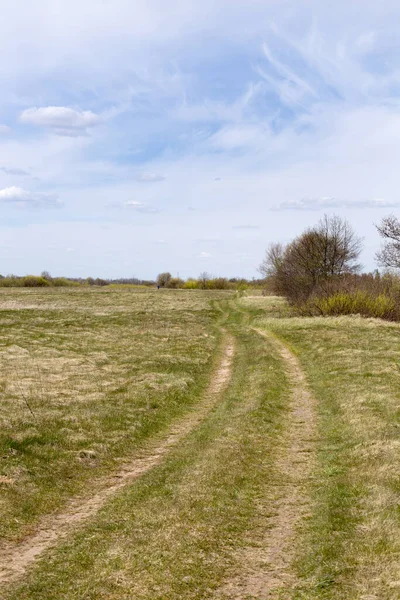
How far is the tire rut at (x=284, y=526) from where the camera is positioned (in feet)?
23.4

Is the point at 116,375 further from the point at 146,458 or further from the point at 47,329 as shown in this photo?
the point at 47,329

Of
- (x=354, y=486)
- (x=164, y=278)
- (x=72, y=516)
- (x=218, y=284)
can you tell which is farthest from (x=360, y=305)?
(x=164, y=278)

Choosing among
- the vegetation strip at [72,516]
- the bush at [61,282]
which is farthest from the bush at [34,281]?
the vegetation strip at [72,516]

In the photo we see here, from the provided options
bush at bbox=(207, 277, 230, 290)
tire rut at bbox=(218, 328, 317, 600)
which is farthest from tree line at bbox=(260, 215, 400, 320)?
bush at bbox=(207, 277, 230, 290)

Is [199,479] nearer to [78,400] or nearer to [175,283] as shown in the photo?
[78,400]

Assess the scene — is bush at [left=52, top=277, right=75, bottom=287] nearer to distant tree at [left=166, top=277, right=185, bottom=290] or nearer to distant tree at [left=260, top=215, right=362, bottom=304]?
distant tree at [left=166, top=277, right=185, bottom=290]

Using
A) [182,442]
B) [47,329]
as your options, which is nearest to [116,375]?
[182,442]

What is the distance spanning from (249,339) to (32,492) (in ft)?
83.9

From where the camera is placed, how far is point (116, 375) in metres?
23.1

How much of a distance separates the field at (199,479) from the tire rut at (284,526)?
0.03m

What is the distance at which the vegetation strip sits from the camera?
786 cm

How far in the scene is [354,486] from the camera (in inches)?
421

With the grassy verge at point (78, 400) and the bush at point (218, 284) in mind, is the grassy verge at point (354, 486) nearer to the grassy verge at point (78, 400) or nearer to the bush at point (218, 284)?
the grassy verge at point (78, 400)

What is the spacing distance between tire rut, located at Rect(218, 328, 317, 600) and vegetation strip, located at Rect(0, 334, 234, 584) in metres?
3.04
